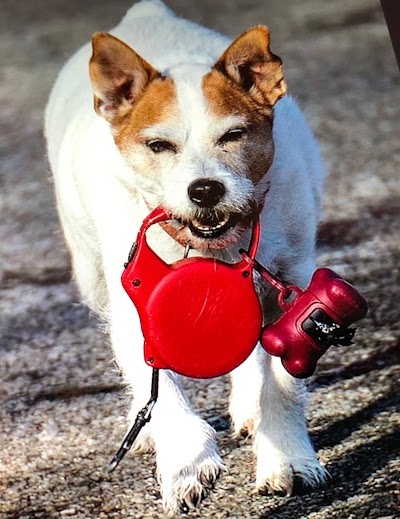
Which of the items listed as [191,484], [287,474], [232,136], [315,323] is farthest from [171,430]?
[232,136]

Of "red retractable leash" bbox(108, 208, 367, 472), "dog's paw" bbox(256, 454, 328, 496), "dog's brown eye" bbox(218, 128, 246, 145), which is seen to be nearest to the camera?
"red retractable leash" bbox(108, 208, 367, 472)

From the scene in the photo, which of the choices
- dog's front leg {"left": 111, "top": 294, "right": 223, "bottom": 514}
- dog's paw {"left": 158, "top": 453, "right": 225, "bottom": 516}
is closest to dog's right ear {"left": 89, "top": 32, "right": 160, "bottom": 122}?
dog's front leg {"left": 111, "top": 294, "right": 223, "bottom": 514}

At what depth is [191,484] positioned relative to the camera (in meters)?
3.59

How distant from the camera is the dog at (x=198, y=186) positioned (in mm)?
3512

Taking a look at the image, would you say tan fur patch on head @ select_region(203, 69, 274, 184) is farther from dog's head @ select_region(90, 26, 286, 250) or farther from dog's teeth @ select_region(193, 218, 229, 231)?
dog's teeth @ select_region(193, 218, 229, 231)

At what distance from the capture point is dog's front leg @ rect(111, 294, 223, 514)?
3.60 meters

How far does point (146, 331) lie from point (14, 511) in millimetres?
1023

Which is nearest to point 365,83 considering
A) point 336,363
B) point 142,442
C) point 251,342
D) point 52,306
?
point 52,306

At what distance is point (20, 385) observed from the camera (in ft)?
17.1

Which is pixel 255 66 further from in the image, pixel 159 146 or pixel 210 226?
pixel 210 226

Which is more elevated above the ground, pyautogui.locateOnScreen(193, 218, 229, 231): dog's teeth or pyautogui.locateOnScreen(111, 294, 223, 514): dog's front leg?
pyautogui.locateOnScreen(193, 218, 229, 231): dog's teeth

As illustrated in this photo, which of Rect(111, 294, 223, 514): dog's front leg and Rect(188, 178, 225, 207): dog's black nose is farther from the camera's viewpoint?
Rect(111, 294, 223, 514): dog's front leg

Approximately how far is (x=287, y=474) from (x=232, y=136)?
116cm

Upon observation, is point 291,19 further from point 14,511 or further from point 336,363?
point 14,511
